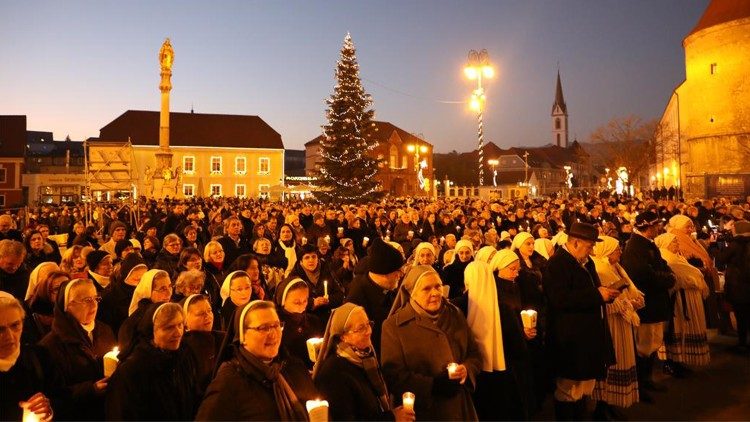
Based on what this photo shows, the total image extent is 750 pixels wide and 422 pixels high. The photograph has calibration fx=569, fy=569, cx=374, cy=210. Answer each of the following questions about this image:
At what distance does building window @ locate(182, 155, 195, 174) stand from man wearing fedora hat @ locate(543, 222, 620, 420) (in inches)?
2493

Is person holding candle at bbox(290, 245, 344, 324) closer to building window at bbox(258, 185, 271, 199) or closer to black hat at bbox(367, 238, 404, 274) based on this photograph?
black hat at bbox(367, 238, 404, 274)

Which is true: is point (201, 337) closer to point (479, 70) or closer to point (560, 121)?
point (479, 70)

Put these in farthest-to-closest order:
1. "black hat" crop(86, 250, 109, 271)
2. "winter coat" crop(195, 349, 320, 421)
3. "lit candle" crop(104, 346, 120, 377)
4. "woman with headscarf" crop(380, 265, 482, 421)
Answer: "black hat" crop(86, 250, 109, 271)
"woman with headscarf" crop(380, 265, 482, 421)
"lit candle" crop(104, 346, 120, 377)
"winter coat" crop(195, 349, 320, 421)

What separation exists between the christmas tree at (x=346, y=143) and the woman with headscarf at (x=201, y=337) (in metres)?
30.2

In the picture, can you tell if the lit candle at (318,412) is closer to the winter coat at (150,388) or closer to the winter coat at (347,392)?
the winter coat at (347,392)

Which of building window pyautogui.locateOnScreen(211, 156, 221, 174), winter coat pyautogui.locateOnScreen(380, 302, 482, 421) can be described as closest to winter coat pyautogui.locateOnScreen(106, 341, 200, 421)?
winter coat pyautogui.locateOnScreen(380, 302, 482, 421)

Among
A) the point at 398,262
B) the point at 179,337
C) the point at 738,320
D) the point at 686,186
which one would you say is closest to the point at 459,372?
the point at 398,262

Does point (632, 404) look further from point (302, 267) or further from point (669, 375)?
point (302, 267)

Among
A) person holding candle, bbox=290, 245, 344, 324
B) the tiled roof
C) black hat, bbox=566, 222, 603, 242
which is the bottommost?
person holding candle, bbox=290, 245, 344, 324

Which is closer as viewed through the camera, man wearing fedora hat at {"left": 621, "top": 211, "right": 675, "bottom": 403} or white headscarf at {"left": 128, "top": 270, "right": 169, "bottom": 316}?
white headscarf at {"left": 128, "top": 270, "right": 169, "bottom": 316}

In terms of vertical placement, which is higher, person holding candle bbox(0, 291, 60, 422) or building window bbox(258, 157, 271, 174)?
building window bbox(258, 157, 271, 174)

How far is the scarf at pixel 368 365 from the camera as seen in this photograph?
134 inches

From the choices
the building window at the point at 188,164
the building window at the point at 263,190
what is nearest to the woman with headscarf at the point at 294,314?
the building window at the point at 263,190

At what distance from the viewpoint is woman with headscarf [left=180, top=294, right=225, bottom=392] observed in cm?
410
